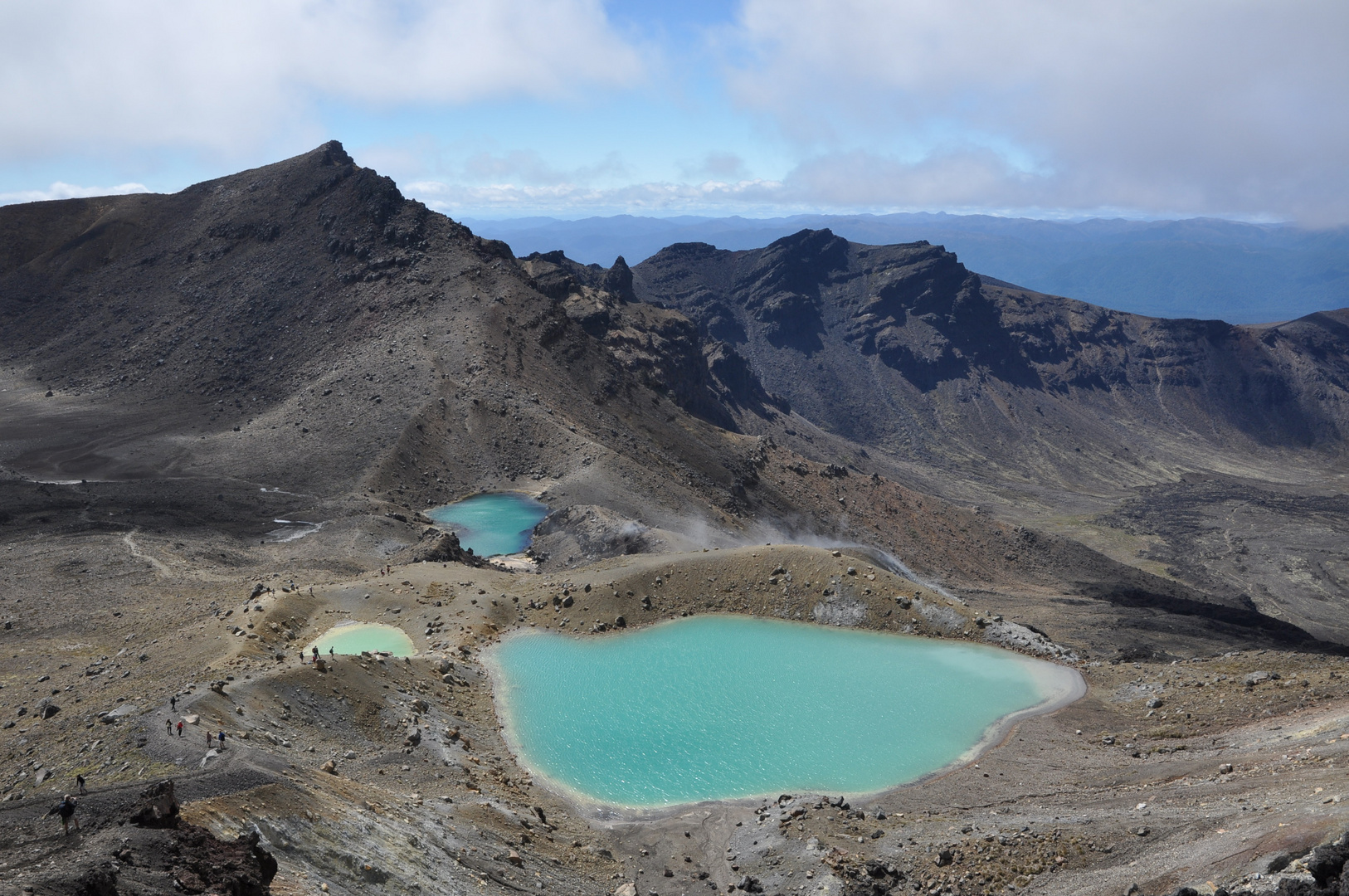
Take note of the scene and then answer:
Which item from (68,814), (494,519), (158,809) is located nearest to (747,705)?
(158,809)

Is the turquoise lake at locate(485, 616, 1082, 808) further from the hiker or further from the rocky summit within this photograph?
the hiker

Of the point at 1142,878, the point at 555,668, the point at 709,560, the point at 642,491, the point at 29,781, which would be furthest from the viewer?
the point at 642,491

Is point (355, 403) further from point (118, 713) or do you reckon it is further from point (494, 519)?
point (118, 713)

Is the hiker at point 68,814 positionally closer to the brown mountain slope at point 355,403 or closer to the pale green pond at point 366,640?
Answer: the pale green pond at point 366,640

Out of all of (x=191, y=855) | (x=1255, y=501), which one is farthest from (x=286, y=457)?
(x=1255, y=501)

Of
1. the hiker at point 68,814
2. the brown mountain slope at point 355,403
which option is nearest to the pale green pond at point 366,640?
the brown mountain slope at point 355,403

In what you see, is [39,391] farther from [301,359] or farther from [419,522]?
[419,522]

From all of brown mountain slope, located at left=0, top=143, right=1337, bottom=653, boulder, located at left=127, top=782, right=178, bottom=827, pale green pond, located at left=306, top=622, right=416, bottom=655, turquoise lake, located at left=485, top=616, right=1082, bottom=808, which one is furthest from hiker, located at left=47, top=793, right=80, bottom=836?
brown mountain slope, located at left=0, top=143, right=1337, bottom=653
